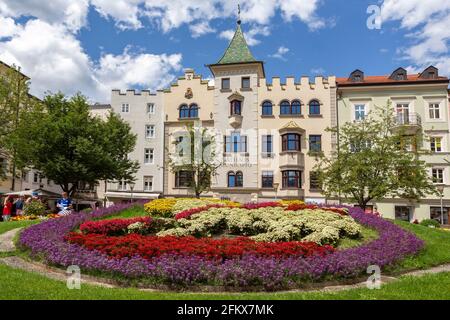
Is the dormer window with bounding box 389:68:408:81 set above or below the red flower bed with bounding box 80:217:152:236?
above

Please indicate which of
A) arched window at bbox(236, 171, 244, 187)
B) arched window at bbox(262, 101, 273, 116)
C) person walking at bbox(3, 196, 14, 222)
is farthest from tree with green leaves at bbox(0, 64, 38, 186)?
arched window at bbox(262, 101, 273, 116)

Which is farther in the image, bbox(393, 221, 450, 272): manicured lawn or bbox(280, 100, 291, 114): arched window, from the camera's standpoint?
bbox(280, 100, 291, 114): arched window

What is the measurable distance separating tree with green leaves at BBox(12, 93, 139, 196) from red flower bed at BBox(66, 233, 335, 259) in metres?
18.1

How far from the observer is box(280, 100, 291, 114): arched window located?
42719mm

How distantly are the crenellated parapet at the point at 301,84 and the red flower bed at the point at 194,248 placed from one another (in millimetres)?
33103

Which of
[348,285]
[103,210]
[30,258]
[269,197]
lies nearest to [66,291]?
[30,258]

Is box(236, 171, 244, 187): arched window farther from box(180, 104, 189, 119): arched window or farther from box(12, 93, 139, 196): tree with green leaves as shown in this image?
box(12, 93, 139, 196): tree with green leaves

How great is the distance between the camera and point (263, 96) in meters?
43.4

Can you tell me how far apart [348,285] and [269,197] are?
103 feet

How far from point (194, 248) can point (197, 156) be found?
91.0 feet

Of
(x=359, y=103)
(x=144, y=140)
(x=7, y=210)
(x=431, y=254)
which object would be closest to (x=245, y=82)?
(x=359, y=103)

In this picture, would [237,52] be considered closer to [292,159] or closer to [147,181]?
[292,159]

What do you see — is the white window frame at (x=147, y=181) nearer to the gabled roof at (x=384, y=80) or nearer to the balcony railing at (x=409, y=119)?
the gabled roof at (x=384, y=80)

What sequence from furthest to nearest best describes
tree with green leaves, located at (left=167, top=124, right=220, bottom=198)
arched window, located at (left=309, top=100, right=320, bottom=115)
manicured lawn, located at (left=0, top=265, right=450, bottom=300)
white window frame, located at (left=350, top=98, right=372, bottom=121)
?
arched window, located at (left=309, top=100, right=320, bottom=115) < white window frame, located at (left=350, top=98, right=372, bottom=121) < tree with green leaves, located at (left=167, top=124, right=220, bottom=198) < manicured lawn, located at (left=0, top=265, right=450, bottom=300)
